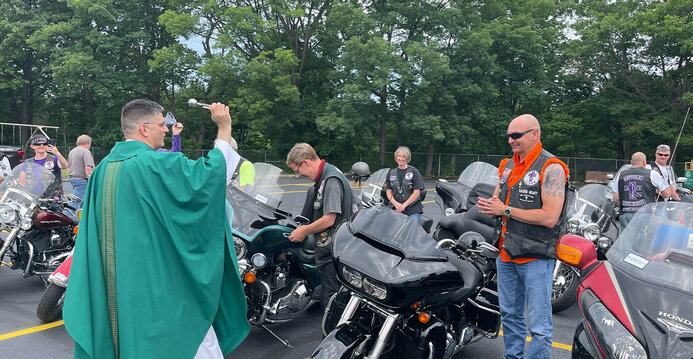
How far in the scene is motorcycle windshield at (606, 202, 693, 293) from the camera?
7.46ft

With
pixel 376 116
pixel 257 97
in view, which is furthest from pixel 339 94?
pixel 257 97

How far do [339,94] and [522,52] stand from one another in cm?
1192

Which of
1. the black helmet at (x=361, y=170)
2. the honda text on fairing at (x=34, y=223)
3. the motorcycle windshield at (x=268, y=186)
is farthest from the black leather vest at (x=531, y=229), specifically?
the honda text on fairing at (x=34, y=223)

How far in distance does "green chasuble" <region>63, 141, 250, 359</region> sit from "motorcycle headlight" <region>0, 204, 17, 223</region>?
3.31 meters

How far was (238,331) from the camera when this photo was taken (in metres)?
2.83

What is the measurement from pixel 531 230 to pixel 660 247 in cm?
83

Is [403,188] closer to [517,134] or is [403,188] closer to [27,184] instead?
[517,134]

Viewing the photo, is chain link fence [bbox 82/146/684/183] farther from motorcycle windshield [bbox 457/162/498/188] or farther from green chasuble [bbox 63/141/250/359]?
green chasuble [bbox 63/141/250/359]

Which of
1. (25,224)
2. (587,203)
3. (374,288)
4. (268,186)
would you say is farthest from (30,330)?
(587,203)

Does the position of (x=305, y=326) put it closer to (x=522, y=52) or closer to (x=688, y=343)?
(x=688, y=343)

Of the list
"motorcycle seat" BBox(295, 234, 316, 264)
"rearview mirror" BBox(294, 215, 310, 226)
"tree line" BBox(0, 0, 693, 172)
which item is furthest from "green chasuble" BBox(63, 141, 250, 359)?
"tree line" BBox(0, 0, 693, 172)

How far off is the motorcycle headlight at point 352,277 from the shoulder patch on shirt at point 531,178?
139 cm

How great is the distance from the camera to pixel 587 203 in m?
6.21

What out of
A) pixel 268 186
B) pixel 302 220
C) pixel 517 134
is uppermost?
pixel 517 134
